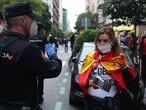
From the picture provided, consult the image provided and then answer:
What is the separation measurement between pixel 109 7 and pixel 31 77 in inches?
770

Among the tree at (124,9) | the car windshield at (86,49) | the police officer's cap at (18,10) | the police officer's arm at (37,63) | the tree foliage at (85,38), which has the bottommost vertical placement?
the tree foliage at (85,38)

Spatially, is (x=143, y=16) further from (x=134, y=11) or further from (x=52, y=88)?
(x=52, y=88)

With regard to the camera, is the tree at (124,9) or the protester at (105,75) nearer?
the protester at (105,75)

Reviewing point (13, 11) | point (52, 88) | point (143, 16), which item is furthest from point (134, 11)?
point (13, 11)

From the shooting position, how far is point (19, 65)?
12.1 feet

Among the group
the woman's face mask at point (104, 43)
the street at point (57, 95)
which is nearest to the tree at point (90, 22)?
the street at point (57, 95)

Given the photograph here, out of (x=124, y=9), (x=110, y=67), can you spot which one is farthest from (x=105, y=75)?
(x=124, y=9)

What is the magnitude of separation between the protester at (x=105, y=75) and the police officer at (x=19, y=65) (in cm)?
155

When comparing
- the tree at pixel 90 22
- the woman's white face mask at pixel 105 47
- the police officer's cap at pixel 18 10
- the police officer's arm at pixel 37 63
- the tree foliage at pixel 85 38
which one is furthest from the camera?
the tree at pixel 90 22

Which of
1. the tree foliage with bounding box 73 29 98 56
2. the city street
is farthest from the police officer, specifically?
the tree foliage with bounding box 73 29 98 56

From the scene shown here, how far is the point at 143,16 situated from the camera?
2384 centimetres

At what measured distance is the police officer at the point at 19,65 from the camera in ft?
12.1

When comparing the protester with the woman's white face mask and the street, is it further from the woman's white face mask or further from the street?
the street

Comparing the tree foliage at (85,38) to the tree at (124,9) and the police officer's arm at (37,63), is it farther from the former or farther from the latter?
the police officer's arm at (37,63)
